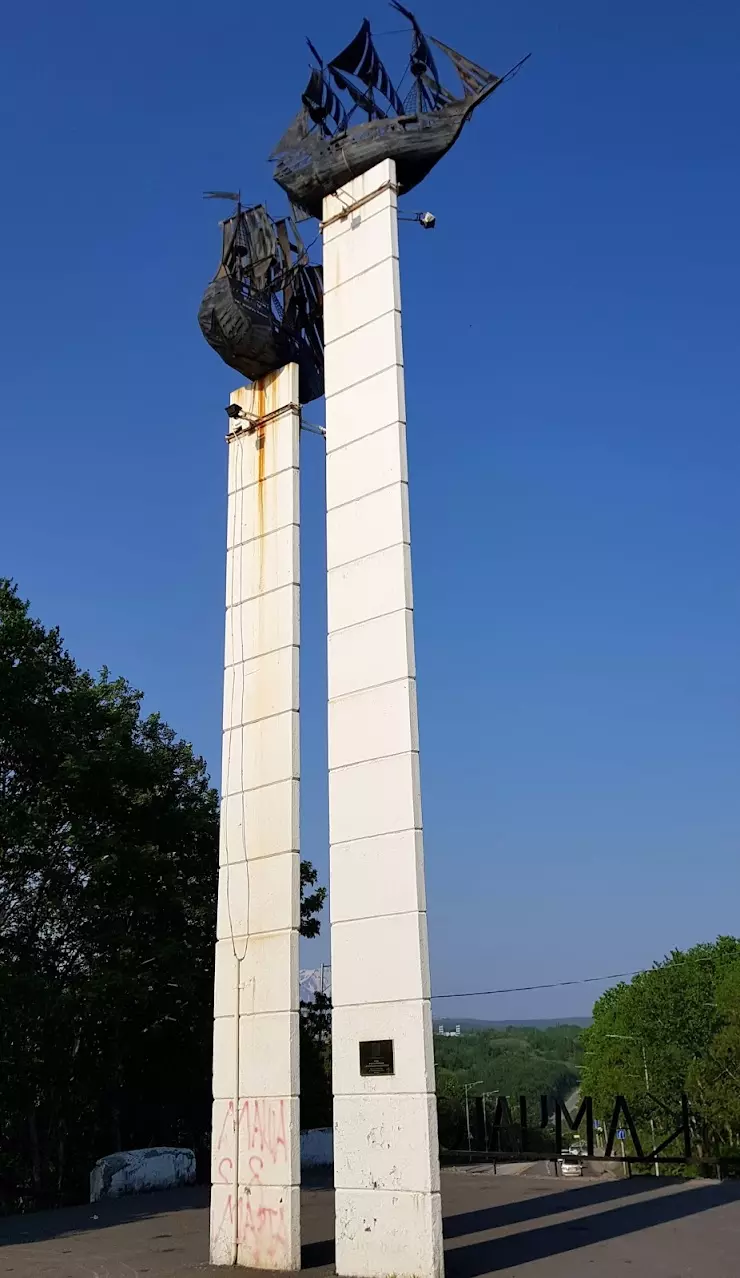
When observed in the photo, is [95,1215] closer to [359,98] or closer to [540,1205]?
[540,1205]

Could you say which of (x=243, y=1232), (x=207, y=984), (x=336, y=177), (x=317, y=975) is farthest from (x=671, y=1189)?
(x=317, y=975)

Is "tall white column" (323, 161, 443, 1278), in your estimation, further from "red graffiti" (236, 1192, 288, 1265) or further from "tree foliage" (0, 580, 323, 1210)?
"tree foliage" (0, 580, 323, 1210)

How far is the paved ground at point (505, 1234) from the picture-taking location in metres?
10.5

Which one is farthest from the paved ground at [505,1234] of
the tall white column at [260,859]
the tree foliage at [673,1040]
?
the tree foliage at [673,1040]

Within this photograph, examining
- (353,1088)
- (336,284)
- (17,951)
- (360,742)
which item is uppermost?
(336,284)

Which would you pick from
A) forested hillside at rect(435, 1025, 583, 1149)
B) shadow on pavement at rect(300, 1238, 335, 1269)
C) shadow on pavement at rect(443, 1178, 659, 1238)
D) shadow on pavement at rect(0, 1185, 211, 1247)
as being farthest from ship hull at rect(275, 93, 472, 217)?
forested hillside at rect(435, 1025, 583, 1149)

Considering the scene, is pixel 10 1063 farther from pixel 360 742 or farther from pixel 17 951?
pixel 360 742

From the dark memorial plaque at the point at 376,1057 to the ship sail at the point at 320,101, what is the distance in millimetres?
11620

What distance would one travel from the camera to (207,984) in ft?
82.4

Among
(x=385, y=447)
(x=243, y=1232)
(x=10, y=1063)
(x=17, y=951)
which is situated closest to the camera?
(x=243, y=1232)

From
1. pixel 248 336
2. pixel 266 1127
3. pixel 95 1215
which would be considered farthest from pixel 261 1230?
pixel 248 336

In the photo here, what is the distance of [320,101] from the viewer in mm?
14719

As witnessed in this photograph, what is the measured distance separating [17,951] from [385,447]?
17.1 m

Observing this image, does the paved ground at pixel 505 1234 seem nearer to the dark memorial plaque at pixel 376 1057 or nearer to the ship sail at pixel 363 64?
the dark memorial plaque at pixel 376 1057
